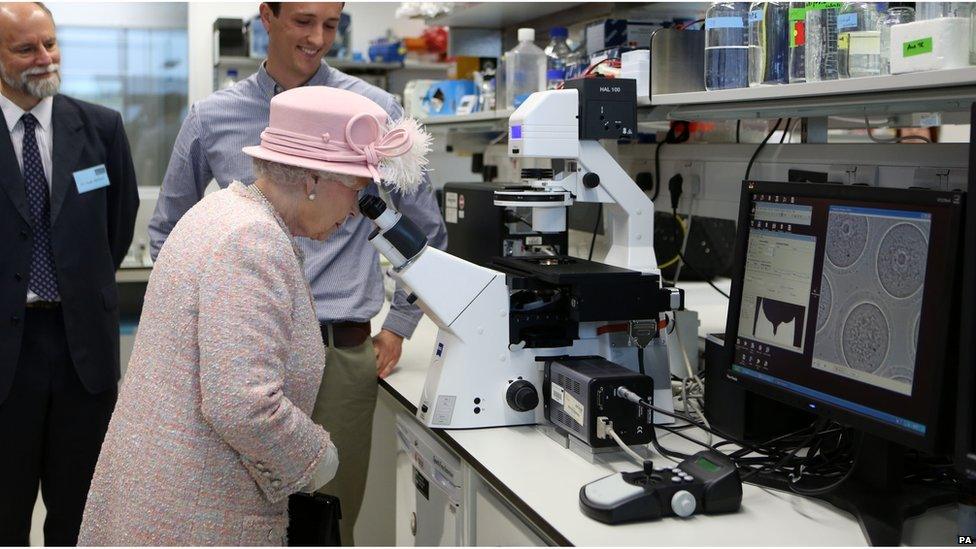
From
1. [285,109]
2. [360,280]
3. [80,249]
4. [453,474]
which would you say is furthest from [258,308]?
[80,249]

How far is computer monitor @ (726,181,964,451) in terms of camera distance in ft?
4.06

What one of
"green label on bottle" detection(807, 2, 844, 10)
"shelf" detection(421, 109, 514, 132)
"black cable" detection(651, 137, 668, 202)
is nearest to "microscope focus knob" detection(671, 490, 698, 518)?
"green label on bottle" detection(807, 2, 844, 10)

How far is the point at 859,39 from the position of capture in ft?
5.23

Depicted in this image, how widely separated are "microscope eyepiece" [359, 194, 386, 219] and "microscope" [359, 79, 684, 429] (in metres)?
0.07

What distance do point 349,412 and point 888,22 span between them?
54.0 inches

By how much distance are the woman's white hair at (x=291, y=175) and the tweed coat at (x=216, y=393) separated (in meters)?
0.04

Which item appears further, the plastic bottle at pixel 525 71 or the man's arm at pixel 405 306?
the plastic bottle at pixel 525 71

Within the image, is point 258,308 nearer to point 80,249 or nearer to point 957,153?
point 957,153

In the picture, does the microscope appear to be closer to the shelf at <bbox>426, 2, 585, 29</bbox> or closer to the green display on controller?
the green display on controller

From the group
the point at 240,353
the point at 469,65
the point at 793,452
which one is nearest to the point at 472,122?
the point at 469,65

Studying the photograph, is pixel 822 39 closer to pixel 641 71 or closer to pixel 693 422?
pixel 641 71

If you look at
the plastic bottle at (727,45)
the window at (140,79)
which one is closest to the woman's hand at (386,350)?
the plastic bottle at (727,45)

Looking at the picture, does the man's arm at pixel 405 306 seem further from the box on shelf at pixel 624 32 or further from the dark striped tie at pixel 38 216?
the dark striped tie at pixel 38 216

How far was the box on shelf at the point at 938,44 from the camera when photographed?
1.29 m
